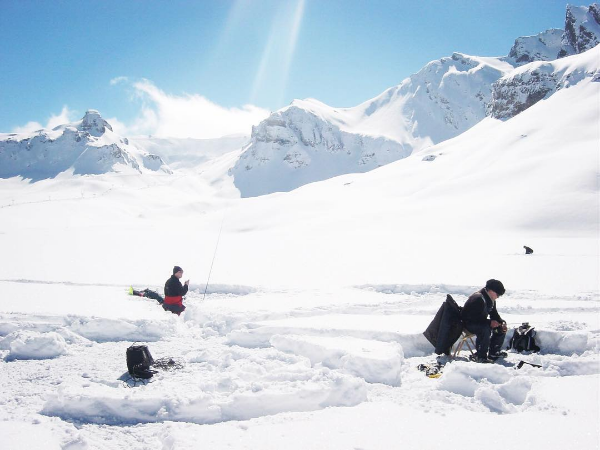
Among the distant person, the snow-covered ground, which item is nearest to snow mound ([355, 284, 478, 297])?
the snow-covered ground

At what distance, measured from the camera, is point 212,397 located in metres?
5.29

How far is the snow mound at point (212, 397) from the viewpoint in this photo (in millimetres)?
5090

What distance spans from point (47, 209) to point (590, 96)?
113 metres

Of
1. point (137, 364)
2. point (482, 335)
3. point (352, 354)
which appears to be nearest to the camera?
point (137, 364)

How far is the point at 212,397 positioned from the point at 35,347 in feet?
13.2

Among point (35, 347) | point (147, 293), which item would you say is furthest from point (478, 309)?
point (147, 293)

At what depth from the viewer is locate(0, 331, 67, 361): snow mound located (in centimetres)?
682

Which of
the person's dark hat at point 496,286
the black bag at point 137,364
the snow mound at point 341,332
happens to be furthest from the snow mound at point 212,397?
the person's dark hat at point 496,286

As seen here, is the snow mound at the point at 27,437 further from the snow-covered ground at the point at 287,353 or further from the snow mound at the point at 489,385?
the snow mound at the point at 489,385

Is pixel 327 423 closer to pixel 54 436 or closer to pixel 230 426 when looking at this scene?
pixel 230 426

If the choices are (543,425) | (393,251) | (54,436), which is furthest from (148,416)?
(393,251)

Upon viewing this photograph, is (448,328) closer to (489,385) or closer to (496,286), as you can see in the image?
(496,286)

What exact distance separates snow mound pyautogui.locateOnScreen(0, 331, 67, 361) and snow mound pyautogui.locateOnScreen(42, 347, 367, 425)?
6.66 ft

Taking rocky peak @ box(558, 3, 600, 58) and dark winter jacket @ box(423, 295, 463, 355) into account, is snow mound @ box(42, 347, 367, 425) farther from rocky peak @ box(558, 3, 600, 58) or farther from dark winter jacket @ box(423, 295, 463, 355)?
rocky peak @ box(558, 3, 600, 58)
